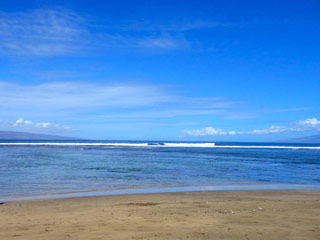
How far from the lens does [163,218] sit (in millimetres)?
8500

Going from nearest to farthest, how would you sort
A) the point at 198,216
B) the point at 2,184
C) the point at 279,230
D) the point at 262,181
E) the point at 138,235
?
the point at 138,235, the point at 279,230, the point at 198,216, the point at 2,184, the point at 262,181

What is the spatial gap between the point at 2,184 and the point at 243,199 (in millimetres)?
11106

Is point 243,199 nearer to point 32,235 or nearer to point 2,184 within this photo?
point 32,235

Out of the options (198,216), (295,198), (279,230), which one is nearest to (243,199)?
(295,198)

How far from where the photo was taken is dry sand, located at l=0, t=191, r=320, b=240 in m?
7.02

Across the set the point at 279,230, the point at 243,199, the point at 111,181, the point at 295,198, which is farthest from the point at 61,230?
the point at 111,181

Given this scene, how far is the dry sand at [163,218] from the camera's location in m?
7.02

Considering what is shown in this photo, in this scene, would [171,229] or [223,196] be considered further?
[223,196]

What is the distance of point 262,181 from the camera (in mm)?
19047

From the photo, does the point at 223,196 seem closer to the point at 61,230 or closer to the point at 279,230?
the point at 279,230

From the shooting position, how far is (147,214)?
904 cm

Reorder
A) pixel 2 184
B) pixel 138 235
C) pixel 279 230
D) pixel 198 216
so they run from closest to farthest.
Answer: pixel 138 235, pixel 279 230, pixel 198 216, pixel 2 184

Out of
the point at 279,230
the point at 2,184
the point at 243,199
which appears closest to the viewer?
the point at 279,230

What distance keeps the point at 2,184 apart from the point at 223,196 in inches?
406
